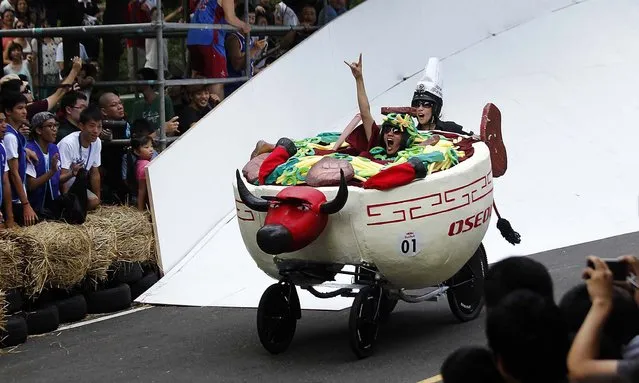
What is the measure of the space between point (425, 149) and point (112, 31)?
16.3 ft

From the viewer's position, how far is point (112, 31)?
480 inches

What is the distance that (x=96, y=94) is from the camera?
13875 millimetres

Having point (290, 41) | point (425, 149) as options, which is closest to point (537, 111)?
point (290, 41)

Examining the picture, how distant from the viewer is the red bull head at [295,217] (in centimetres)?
763

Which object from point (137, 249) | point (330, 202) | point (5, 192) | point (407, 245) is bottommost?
point (137, 249)

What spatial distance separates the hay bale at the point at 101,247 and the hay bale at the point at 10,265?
0.83 metres

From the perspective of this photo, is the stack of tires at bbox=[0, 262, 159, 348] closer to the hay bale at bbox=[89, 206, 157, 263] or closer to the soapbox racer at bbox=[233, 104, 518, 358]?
the hay bale at bbox=[89, 206, 157, 263]

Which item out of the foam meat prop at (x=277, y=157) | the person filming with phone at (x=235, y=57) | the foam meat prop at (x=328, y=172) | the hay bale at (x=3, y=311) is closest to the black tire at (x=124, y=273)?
the hay bale at (x=3, y=311)

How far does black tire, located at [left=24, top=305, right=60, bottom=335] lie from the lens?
9422 millimetres

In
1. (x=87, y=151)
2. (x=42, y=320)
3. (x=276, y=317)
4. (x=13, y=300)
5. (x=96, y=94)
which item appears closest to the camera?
(x=276, y=317)

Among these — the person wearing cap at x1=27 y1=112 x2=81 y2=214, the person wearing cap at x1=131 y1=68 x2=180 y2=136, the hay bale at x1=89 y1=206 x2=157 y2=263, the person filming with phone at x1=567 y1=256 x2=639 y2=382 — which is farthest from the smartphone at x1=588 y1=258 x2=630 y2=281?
the person wearing cap at x1=131 y1=68 x2=180 y2=136

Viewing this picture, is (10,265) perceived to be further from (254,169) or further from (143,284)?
(254,169)

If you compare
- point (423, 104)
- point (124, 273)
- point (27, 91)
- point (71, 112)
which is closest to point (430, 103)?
point (423, 104)

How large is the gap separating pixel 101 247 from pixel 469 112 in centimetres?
551
